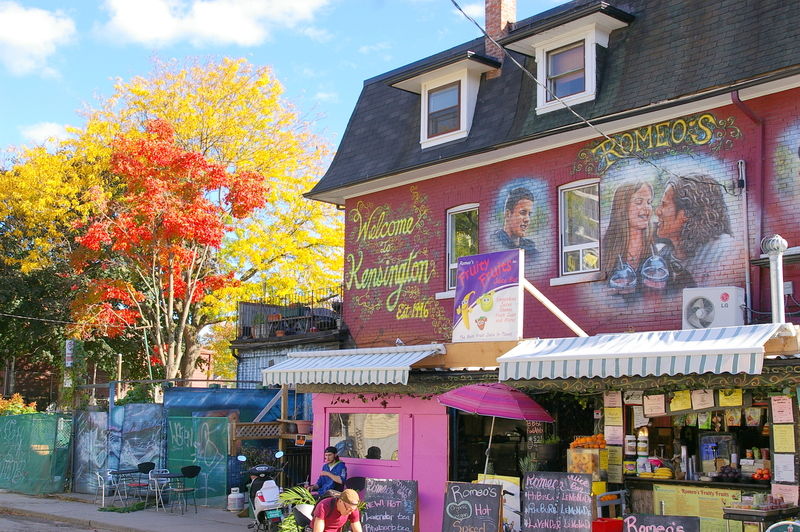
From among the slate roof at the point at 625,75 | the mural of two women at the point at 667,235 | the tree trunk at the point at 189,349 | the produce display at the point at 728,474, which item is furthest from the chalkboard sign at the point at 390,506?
the tree trunk at the point at 189,349

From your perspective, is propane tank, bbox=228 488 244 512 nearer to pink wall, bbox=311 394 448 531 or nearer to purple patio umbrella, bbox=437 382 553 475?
pink wall, bbox=311 394 448 531

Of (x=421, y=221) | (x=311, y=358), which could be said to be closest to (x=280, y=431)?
(x=311, y=358)

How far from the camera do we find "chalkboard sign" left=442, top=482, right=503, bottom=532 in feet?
37.7

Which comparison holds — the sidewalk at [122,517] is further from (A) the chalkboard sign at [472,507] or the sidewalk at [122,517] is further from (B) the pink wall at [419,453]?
(A) the chalkboard sign at [472,507]

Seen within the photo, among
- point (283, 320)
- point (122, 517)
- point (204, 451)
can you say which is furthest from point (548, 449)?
point (283, 320)

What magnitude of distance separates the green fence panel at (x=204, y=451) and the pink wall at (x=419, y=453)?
413cm

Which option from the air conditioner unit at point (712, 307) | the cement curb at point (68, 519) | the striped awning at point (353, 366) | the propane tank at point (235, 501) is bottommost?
the cement curb at point (68, 519)

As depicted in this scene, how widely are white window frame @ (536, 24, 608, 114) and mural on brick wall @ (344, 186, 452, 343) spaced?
3.21 meters

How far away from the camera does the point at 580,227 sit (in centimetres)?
1444

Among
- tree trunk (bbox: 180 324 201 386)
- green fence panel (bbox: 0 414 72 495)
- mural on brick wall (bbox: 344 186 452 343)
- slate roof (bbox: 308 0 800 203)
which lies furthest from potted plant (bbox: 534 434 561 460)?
tree trunk (bbox: 180 324 201 386)

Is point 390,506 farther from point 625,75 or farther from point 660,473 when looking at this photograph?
point 625,75

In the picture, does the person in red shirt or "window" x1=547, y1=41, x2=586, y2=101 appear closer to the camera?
the person in red shirt

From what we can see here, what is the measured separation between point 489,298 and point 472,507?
312cm

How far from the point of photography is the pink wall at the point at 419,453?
1402cm
